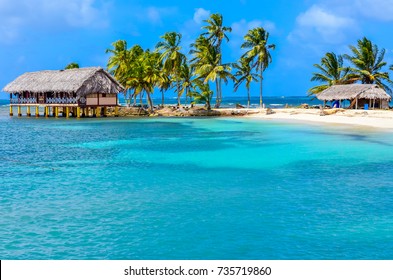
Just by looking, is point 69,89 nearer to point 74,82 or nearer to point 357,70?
point 74,82

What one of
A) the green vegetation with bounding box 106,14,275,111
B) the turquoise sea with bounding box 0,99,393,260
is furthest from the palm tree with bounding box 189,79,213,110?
the turquoise sea with bounding box 0,99,393,260

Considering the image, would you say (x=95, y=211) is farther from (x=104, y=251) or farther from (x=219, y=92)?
(x=219, y=92)

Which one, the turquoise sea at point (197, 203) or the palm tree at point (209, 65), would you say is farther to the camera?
the palm tree at point (209, 65)

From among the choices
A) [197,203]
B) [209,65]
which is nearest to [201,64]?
[209,65]

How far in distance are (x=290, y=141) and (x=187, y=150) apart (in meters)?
6.37

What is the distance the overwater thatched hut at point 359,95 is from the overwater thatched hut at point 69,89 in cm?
2032

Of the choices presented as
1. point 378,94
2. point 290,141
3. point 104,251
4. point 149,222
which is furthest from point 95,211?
point 378,94

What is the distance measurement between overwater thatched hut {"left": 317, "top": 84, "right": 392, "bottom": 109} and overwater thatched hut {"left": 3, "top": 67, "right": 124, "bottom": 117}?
20.3 m

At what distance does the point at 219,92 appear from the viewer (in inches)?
2067

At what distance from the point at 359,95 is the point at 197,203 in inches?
1386

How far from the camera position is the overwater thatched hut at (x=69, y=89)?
45.0 m

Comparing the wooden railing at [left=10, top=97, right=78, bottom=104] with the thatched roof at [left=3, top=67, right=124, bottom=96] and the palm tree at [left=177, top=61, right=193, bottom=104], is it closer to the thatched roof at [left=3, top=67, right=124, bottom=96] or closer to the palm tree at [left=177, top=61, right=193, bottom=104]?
the thatched roof at [left=3, top=67, right=124, bottom=96]

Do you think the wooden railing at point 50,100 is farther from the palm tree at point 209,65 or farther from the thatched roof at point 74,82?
the palm tree at point 209,65

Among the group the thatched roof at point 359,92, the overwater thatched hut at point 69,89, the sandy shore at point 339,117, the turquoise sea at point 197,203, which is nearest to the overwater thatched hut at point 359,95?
the thatched roof at point 359,92
